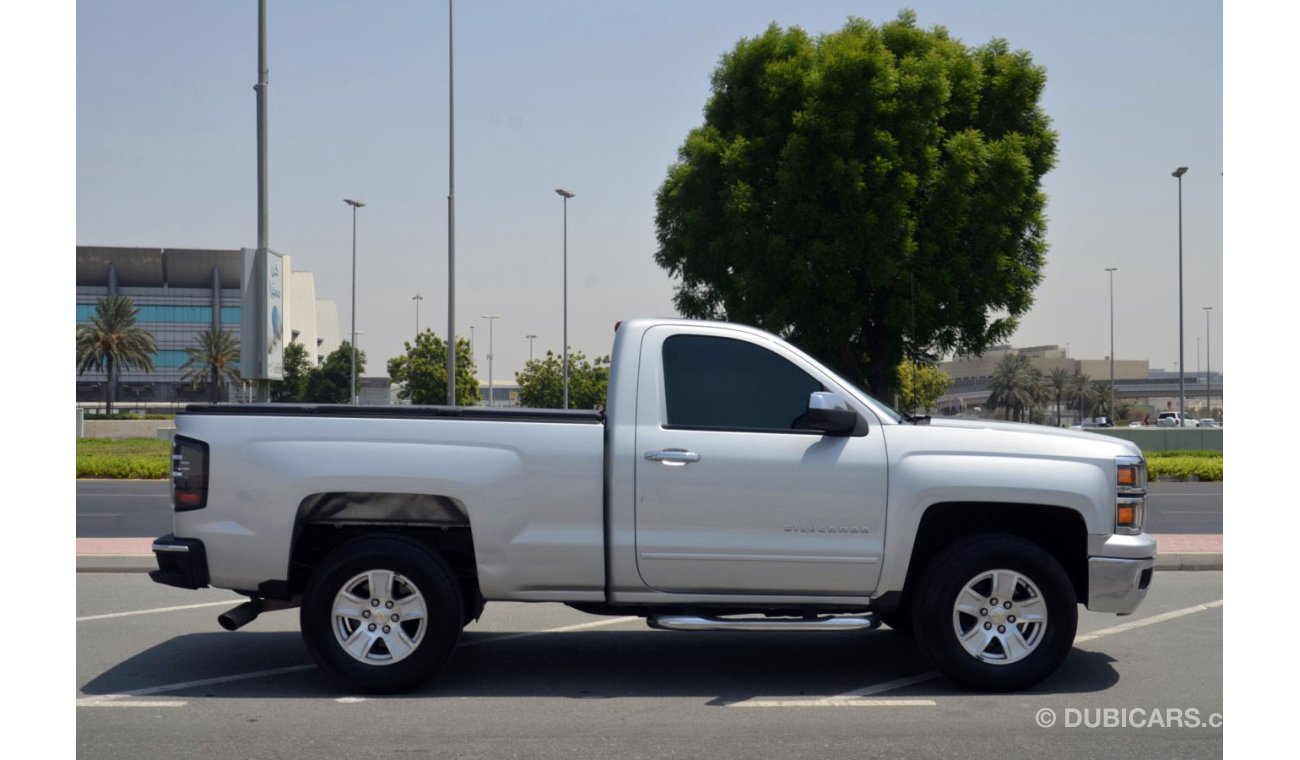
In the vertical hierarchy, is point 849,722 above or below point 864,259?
below

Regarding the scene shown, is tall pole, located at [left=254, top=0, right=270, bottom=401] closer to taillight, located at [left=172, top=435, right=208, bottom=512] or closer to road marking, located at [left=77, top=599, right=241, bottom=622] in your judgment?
road marking, located at [left=77, top=599, right=241, bottom=622]

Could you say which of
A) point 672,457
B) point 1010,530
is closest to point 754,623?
point 672,457

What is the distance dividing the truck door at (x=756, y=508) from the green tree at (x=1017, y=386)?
103 metres

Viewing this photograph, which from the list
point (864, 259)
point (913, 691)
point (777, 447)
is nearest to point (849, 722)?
point (913, 691)

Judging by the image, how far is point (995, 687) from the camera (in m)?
6.84

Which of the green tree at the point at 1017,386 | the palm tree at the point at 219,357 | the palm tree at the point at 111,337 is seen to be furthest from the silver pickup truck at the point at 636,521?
the green tree at the point at 1017,386

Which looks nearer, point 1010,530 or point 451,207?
point 1010,530

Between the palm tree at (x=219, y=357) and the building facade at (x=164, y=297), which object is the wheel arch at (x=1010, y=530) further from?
the building facade at (x=164, y=297)

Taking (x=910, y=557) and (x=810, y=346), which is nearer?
(x=910, y=557)

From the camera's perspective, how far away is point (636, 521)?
6793mm

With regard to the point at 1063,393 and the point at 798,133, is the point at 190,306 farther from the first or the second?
the point at 798,133

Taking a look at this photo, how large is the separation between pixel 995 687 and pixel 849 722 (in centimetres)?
109

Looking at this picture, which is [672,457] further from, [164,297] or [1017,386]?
[164,297]

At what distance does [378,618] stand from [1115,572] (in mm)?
4104
